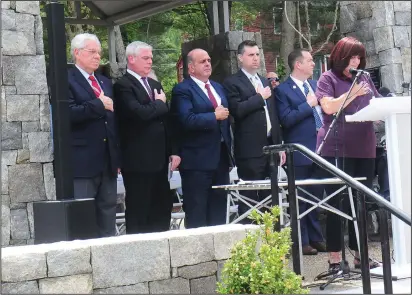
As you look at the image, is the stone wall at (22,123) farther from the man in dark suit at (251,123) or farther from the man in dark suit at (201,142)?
the man in dark suit at (251,123)

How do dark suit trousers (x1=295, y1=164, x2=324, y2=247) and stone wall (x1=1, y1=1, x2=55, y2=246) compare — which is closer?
stone wall (x1=1, y1=1, x2=55, y2=246)

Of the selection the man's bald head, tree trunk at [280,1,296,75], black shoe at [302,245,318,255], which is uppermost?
tree trunk at [280,1,296,75]

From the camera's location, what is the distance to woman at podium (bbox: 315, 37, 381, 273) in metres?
5.44

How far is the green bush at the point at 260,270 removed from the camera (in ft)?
13.6

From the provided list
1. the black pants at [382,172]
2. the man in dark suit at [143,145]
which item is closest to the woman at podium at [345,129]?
the man in dark suit at [143,145]

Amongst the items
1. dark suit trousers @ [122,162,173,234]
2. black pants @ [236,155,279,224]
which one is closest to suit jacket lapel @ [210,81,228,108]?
black pants @ [236,155,279,224]

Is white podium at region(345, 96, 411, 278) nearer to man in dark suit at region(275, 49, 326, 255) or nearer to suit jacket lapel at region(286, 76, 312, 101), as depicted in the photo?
man in dark suit at region(275, 49, 326, 255)

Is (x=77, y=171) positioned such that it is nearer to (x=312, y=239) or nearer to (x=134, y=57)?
(x=134, y=57)

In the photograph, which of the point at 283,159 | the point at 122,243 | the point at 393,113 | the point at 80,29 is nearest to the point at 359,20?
the point at 283,159

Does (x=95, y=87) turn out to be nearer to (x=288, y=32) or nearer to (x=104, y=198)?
(x=104, y=198)

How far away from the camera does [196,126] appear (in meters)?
6.23

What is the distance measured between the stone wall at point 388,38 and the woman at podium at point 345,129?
8.44ft

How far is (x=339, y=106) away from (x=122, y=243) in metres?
1.87

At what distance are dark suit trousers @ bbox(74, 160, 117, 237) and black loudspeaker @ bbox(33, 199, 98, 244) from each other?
0.93m
